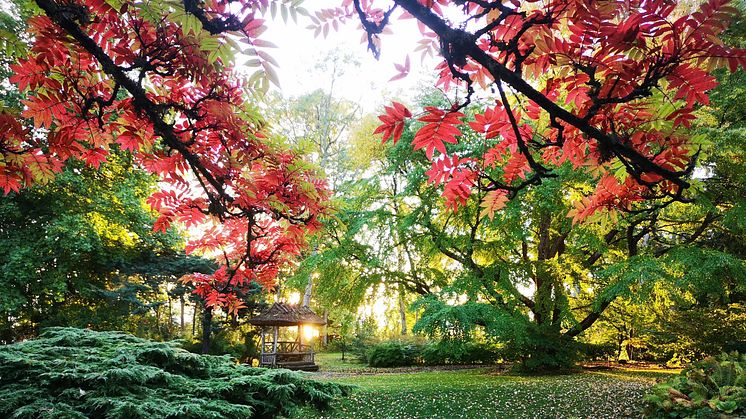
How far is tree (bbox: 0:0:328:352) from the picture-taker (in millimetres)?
1222

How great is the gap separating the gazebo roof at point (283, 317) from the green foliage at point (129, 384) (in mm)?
11662

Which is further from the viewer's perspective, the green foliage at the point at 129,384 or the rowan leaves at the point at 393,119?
the green foliage at the point at 129,384

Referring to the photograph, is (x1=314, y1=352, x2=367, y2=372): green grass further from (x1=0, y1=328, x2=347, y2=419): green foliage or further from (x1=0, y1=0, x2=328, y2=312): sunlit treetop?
(x1=0, y1=0, x2=328, y2=312): sunlit treetop

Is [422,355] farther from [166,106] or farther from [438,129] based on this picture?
[438,129]

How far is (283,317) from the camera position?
15086mm

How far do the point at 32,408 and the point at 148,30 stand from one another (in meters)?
1.96

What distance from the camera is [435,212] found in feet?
34.4

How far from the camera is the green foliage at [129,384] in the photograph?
2.21m

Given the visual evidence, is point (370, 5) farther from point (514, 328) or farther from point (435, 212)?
point (435, 212)

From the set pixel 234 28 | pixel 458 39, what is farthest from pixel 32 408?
pixel 458 39

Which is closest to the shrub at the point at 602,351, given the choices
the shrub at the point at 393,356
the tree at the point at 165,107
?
the shrub at the point at 393,356

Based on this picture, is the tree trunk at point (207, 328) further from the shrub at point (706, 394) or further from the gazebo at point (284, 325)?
the gazebo at point (284, 325)

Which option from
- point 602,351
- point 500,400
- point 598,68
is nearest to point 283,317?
point 500,400

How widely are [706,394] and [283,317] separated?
12.9 m
